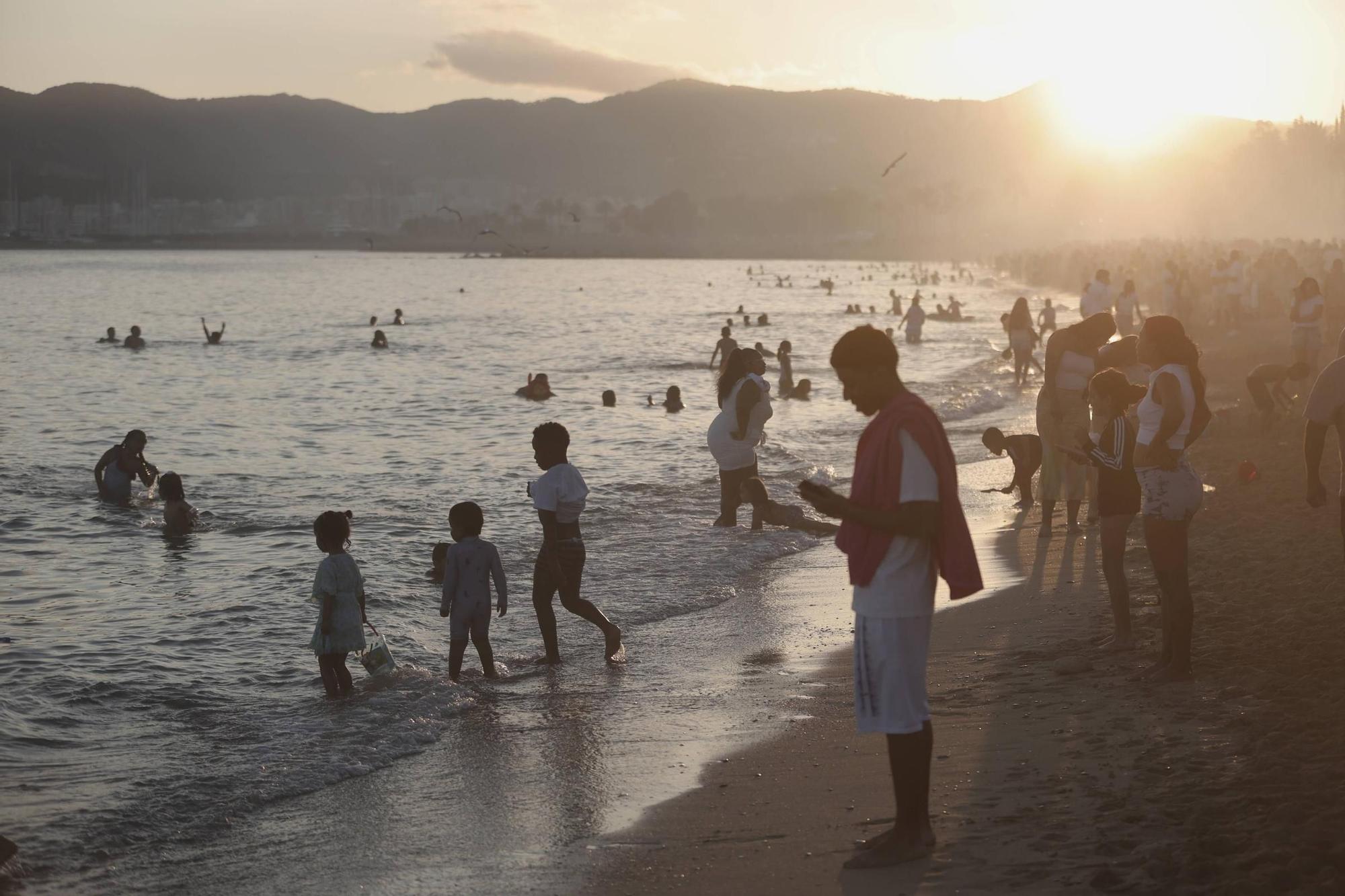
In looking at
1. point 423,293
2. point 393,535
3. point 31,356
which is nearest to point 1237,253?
point 393,535

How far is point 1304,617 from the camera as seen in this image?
7.12m

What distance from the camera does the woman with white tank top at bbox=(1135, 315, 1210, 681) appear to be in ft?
20.6

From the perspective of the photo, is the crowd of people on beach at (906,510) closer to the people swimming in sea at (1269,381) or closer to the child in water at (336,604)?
the child in water at (336,604)

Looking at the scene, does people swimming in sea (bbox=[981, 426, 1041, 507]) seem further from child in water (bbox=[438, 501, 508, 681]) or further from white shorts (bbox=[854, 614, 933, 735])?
white shorts (bbox=[854, 614, 933, 735])

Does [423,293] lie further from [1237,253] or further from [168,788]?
[168,788]

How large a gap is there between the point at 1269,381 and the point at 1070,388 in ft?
23.3

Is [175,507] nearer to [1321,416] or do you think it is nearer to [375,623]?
[375,623]

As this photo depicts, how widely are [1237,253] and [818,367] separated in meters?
11.4

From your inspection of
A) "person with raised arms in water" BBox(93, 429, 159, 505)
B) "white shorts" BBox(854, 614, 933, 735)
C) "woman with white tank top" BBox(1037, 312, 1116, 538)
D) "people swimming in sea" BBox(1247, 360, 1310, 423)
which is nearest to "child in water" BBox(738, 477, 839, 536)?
"woman with white tank top" BBox(1037, 312, 1116, 538)

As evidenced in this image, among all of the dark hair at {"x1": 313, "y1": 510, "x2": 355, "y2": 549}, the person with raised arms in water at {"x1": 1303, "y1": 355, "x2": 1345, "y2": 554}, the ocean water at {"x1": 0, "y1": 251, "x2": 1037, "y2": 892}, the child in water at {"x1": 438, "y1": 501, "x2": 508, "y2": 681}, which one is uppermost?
Answer: the person with raised arms in water at {"x1": 1303, "y1": 355, "x2": 1345, "y2": 554}

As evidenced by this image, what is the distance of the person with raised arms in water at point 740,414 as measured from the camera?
10555 mm

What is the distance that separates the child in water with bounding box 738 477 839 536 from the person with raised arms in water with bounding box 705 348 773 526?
231 mm

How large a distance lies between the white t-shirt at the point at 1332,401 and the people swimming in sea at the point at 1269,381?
27.7 feet

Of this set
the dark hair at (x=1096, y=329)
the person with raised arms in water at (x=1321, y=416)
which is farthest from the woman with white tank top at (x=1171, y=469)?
the dark hair at (x=1096, y=329)
